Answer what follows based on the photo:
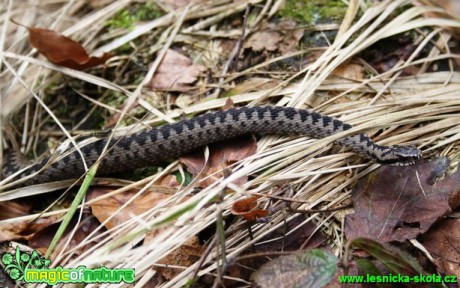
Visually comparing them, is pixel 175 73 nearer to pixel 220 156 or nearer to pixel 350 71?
pixel 220 156

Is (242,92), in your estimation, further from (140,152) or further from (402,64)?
(402,64)

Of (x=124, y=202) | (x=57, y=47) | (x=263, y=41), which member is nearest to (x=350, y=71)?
(x=263, y=41)

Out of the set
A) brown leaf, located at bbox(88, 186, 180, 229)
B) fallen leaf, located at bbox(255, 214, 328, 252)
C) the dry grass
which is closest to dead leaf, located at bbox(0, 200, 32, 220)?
the dry grass

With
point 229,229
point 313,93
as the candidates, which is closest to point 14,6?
point 313,93

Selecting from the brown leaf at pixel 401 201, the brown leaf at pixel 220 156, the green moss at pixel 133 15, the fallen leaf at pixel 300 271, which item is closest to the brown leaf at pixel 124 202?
the brown leaf at pixel 220 156

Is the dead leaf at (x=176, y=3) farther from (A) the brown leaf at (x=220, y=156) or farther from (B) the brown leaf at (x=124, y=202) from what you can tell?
(B) the brown leaf at (x=124, y=202)

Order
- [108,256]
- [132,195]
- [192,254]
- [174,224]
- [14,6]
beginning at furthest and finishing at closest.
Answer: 1. [14,6]
2. [132,195]
3. [192,254]
4. [174,224]
5. [108,256]

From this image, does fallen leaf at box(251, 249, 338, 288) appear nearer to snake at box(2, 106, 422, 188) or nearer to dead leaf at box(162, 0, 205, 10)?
snake at box(2, 106, 422, 188)
